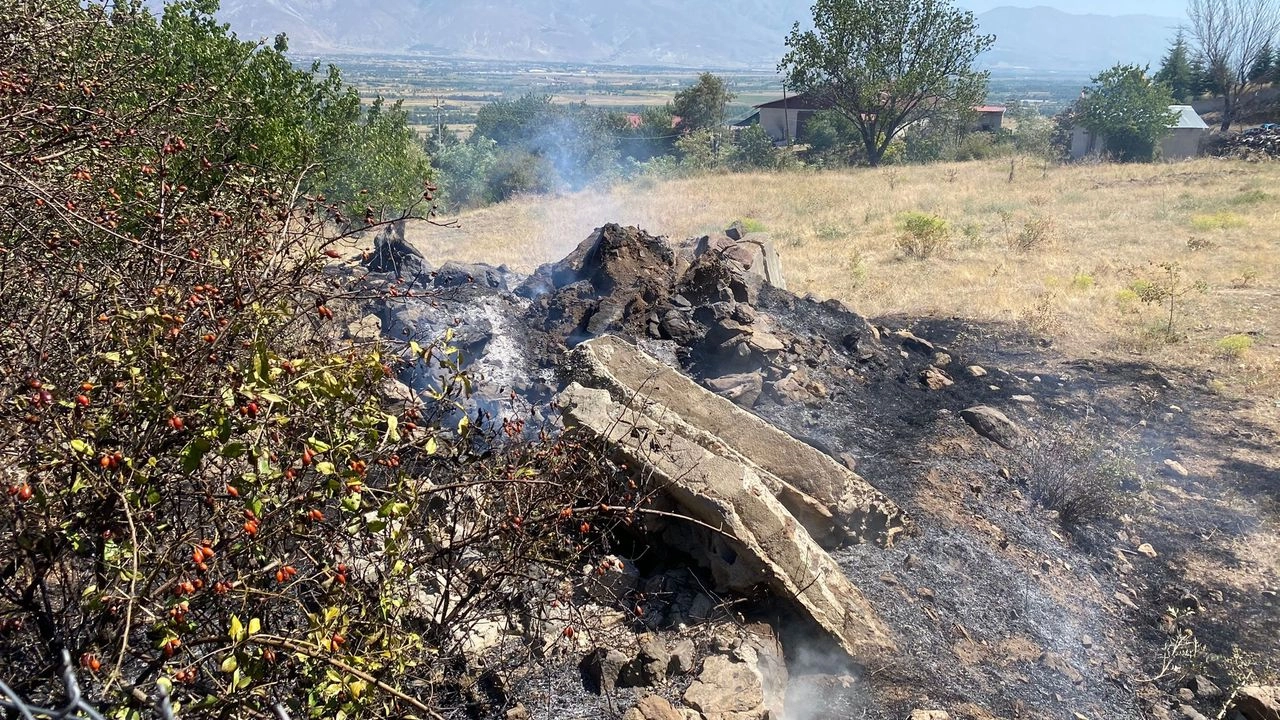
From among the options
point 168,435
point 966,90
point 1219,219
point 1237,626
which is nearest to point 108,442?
point 168,435

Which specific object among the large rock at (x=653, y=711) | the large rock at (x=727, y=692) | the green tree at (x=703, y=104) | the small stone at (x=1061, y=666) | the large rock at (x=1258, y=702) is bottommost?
the small stone at (x=1061, y=666)

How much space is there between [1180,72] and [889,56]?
21.5 m

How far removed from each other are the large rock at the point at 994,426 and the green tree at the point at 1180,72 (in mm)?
41520

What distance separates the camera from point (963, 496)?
6.02 m

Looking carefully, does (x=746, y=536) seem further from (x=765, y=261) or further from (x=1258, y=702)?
(x=765, y=261)

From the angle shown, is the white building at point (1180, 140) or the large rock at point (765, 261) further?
the white building at point (1180, 140)

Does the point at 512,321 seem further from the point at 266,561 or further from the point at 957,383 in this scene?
the point at 266,561

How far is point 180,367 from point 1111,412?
8.44 metres

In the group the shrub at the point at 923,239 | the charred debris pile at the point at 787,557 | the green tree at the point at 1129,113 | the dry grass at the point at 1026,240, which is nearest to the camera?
the charred debris pile at the point at 787,557

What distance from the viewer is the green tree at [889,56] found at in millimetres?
29266

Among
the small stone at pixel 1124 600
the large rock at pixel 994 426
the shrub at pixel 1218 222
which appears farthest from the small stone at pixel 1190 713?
the shrub at pixel 1218 222

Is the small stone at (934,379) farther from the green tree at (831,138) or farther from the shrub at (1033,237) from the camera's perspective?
the green tree at (831,138)

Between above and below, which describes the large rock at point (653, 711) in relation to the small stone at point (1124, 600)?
above

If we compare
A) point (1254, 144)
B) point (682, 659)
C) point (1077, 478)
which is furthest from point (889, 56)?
point (682, 659)
